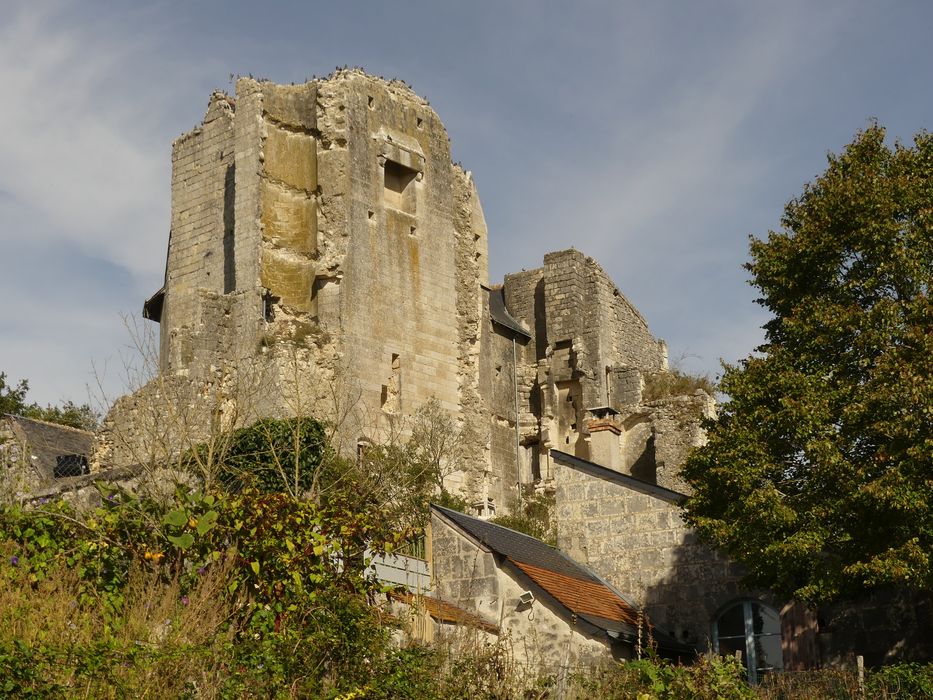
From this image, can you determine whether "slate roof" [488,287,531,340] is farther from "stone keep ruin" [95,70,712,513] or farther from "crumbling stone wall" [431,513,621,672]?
"crumbling stone wall" [431,513,621,672]

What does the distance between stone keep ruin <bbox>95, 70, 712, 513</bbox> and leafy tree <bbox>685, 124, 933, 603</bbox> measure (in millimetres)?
10753

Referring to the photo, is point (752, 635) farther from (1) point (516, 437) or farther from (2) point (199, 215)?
(2) point (199, 215)

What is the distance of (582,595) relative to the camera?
50.2 feet

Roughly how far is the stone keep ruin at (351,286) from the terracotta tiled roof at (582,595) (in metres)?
8.96

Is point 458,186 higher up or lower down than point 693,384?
higher up

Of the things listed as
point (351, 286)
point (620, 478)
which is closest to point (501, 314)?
point (351, 286)

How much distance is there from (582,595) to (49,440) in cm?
1567

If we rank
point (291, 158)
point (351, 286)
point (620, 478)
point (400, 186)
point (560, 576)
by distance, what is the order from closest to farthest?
1. point (560, 576)
2. point (620, 478)
3. point (351, 286)
4. point (291, 158)
5. point (400, 186)

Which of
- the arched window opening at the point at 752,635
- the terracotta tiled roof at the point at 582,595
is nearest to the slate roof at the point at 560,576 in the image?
the terracotta tiled roof at the point at 582,595

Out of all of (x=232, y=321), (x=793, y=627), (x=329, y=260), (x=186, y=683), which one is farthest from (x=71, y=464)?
(x=186, y=683)

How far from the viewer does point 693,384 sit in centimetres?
3203

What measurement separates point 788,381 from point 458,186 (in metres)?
17.8

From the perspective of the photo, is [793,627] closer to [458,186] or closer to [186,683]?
[186,683]

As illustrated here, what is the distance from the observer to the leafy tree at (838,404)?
44.0 ft
